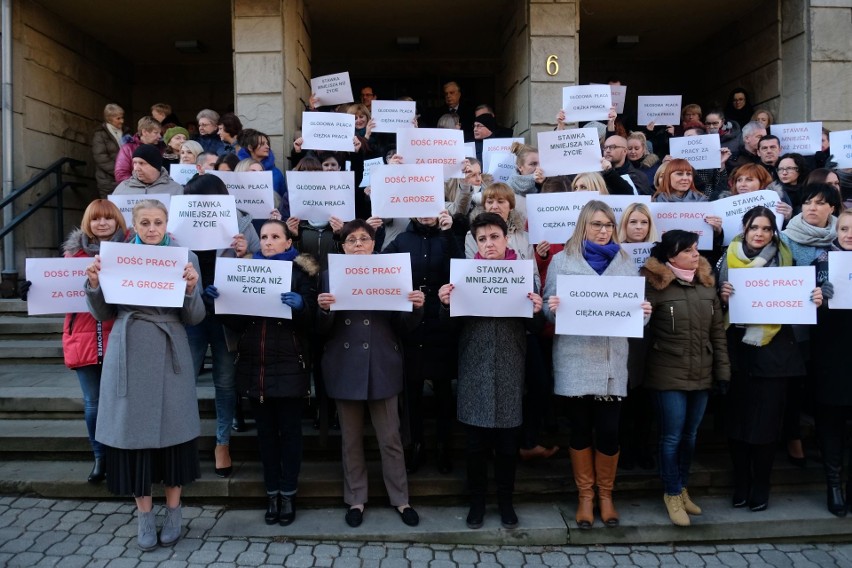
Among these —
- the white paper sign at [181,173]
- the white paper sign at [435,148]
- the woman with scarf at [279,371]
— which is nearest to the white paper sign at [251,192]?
the white paper sign at [181,173]

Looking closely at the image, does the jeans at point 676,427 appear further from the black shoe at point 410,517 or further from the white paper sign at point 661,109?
the white paper sign at point 661,109

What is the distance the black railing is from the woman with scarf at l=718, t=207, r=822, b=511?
25.2ft

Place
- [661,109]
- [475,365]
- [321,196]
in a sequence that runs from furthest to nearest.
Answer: [661,109], [321,196], [475,365]

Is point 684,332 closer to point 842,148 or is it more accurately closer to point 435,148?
point 435,148

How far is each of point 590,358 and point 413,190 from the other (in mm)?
1696

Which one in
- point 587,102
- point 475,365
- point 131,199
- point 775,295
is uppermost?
point 587,102

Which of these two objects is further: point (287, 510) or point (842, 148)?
point (842, 148)

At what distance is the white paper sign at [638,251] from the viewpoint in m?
4.20

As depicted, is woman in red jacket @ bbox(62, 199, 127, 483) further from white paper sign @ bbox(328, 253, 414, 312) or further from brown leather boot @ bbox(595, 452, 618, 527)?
brown leather boot @ bbox(595, 452, 618, 527)

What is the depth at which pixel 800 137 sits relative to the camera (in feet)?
20.3

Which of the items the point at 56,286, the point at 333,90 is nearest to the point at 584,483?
the point at 56,286

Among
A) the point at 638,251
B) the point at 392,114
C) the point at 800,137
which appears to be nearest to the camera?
the point at 638,251

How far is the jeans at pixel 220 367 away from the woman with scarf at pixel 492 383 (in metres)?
1.67

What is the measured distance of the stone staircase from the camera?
403 cm
